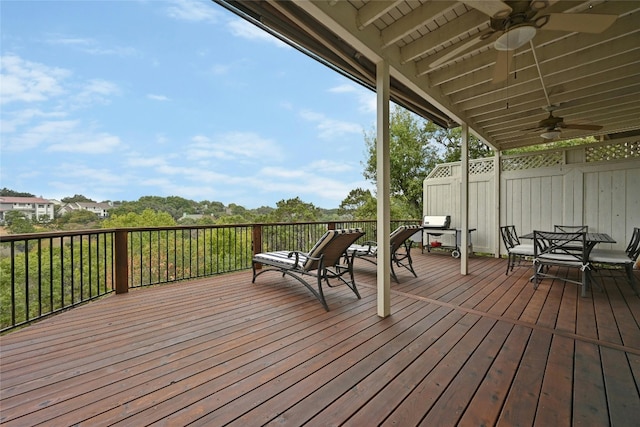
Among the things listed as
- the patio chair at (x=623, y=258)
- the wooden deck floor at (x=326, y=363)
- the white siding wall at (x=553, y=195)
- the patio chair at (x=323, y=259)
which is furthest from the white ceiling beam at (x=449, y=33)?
the white siding wall at (x=553, y=195)

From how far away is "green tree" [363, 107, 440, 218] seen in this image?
11.1 m

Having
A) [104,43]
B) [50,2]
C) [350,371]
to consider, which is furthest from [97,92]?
[350,371]

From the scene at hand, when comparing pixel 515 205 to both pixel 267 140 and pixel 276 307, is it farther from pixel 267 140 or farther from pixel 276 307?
pixel 267 140

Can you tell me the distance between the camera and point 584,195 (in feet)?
17.3

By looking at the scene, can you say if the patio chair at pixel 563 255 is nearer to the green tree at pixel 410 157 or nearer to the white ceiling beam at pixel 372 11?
the white ceiling beam at pixel 372 11

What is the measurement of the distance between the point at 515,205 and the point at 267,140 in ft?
79.3

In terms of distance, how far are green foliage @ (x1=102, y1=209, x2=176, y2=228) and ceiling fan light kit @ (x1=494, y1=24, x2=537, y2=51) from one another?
16.1 meters

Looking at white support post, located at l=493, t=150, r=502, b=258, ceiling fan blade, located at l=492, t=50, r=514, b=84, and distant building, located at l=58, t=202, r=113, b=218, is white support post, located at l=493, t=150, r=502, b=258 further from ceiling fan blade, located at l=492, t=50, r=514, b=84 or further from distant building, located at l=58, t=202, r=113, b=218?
distant building, located at l=58, t=202, r=113, b=218

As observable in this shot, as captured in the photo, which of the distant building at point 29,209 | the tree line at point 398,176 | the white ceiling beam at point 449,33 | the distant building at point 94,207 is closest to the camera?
the white ceiling beam at point 449,33

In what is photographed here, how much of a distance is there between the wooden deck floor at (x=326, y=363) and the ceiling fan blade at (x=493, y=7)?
236cm

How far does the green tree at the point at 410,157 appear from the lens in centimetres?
1113

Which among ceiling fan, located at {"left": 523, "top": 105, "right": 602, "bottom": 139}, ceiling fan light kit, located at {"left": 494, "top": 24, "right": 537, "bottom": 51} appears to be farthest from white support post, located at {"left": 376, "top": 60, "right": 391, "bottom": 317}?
ceiling fan, located at {"left": 523, "top": 105, "right": 602, "bottom": 139}

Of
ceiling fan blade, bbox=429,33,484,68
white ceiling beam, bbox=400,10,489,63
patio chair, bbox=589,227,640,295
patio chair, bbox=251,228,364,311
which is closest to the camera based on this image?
ceiling fan blade, bbox=429,33,484,68

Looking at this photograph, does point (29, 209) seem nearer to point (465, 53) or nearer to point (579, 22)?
point (465, 53)
